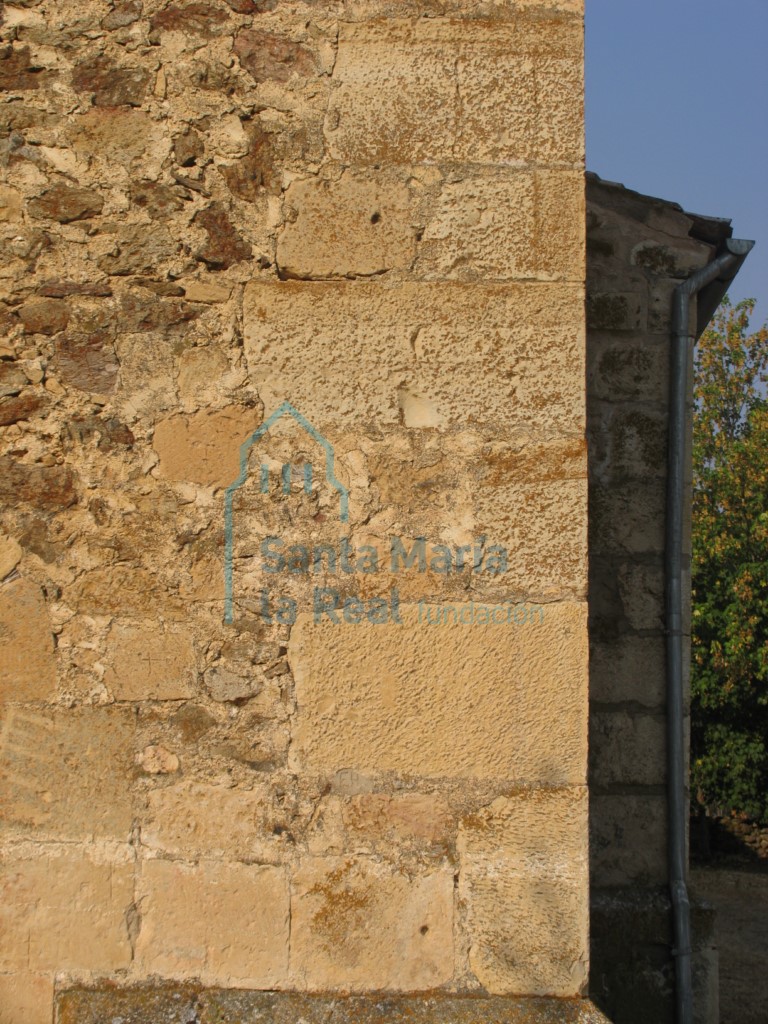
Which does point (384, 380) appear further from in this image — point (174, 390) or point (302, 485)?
point (174, 390)

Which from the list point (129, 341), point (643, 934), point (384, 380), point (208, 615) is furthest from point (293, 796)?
point (643, 934)

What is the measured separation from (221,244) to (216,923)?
1.45 meters

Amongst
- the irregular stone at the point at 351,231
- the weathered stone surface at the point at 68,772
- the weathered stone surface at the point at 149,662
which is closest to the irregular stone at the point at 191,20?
the irregular stone at the point at 351,231

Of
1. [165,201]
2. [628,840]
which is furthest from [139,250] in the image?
[628,840]

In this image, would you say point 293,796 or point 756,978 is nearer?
point 293,796

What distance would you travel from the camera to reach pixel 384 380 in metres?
2.18

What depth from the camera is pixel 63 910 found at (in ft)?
7.04

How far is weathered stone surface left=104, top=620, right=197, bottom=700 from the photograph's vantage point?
2178mm

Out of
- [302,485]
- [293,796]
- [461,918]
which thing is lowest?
[461,918]

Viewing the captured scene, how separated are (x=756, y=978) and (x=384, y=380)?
4.65 m

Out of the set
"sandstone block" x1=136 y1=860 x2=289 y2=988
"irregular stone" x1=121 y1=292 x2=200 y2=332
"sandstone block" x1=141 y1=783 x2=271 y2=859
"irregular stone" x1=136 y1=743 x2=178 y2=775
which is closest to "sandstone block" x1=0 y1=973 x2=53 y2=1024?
"sandstone block" x1=136 y1=860 x2=289 y2=988

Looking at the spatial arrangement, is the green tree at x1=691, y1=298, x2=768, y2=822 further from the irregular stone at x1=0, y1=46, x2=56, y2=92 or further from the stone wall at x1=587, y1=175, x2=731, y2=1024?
the irregular stone at x1=0, y1=46, x2=56, y2=92

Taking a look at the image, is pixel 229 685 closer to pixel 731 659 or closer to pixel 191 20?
pixel 191 20

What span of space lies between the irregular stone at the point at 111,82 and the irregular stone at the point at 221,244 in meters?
0.31
